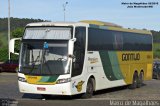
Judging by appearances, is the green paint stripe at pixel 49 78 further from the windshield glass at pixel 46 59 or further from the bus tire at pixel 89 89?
the bus tire at pixel 89 89

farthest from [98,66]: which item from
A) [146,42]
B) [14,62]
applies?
[14,62]

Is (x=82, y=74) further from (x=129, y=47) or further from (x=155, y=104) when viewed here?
(x=129, y=47)

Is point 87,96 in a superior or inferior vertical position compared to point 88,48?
inferior

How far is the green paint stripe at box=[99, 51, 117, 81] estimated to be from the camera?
2189 centimetres

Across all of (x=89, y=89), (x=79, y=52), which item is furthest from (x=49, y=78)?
(x=89, y=89)

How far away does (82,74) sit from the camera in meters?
19.5

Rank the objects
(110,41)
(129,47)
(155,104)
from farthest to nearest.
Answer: (129,47) < (110,41) < (155,104)

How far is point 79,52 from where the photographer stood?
19.3m

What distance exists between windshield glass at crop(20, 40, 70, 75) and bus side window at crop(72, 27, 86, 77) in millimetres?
517

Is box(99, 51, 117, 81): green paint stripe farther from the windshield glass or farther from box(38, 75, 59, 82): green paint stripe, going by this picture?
box(38, 75, 59, 82): green paint stripe

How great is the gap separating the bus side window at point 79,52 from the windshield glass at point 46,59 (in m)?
0.52

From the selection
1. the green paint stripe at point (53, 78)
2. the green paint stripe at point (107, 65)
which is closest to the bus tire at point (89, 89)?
the green paint stripe at point (107, 65)

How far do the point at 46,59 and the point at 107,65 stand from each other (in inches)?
187

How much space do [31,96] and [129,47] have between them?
6.68m
